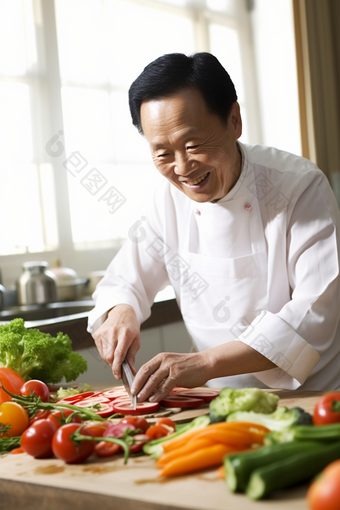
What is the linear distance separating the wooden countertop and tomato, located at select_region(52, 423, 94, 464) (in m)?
0.01

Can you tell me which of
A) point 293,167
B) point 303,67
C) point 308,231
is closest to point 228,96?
point 293,167

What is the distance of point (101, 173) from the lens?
3.95 meters

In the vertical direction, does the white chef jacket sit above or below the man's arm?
above

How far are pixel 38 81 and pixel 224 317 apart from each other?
7.98 feet

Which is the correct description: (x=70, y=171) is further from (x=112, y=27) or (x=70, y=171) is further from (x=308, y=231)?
(x=308, y=231)

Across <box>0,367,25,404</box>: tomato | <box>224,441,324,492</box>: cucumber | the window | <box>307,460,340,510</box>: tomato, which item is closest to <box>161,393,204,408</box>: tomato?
<box>0,367,25,404</box>: tomato

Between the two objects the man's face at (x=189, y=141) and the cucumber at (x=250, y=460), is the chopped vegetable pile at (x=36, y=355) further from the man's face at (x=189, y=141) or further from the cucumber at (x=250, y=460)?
the cucumber at (x=250, y=460)

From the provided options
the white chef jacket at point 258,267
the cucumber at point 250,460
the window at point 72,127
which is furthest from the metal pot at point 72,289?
the cucumber at point 250,460

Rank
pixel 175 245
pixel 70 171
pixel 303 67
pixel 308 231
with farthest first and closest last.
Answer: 1. pixel 303 67
2. pixel 70 171
3. pixel 175 245
4. pixel 308 231

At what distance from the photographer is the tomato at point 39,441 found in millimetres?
1106

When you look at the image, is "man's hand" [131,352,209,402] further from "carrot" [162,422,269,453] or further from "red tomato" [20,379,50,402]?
"carrot" [162,422,269,453]

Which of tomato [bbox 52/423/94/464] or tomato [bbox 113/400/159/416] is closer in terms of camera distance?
tomato [bbox 52/423/94/464]

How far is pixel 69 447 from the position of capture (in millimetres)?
1053

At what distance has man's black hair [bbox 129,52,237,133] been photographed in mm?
1541
